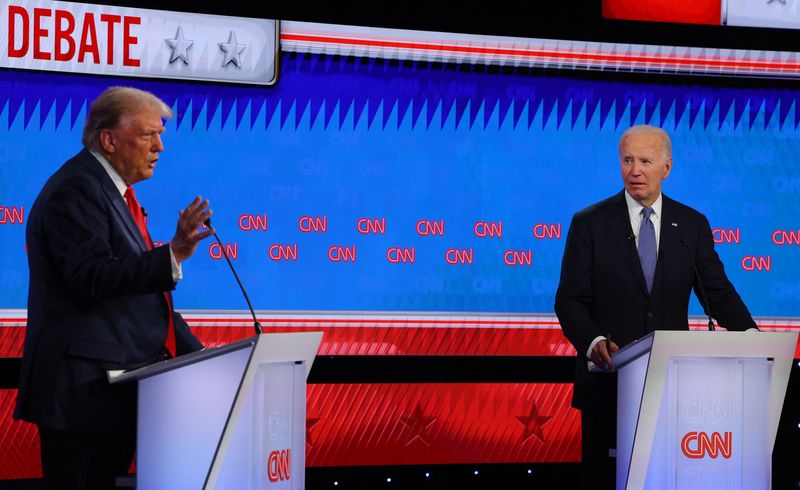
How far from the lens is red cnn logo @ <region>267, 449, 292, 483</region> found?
2883 mm

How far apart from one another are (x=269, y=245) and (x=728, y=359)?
2264 millimetres

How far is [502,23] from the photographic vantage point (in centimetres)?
505

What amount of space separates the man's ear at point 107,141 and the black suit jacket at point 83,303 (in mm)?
112

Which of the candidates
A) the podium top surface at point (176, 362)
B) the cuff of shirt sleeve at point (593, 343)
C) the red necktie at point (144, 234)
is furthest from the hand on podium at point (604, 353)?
the red necktie at point (144, 234)

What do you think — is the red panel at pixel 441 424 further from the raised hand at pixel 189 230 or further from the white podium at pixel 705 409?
the raised hand at pixel 189 230

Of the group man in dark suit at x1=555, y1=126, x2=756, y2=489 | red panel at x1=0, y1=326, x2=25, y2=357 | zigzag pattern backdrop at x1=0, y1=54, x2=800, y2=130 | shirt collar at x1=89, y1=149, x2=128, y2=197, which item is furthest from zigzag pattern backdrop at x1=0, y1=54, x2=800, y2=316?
shirt collar at x1=89, y1=149, x2=128, y2=197

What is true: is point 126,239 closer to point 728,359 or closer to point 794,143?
point 728,359

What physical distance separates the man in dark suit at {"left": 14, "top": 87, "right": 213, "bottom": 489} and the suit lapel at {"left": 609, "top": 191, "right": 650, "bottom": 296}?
61.0 inches

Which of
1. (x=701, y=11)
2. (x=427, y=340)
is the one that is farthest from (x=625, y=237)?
(x=701, y=11)

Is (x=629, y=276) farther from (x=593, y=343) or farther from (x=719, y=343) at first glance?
(x=719, y=343)

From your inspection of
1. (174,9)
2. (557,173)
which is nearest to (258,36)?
(174,9)

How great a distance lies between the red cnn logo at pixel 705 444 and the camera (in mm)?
3115

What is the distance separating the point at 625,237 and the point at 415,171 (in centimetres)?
144

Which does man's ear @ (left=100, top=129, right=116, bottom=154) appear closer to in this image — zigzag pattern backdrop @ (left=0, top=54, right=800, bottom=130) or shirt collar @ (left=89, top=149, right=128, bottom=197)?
shirt collar @ (left=89, top=149, right=128, bottom=197)
